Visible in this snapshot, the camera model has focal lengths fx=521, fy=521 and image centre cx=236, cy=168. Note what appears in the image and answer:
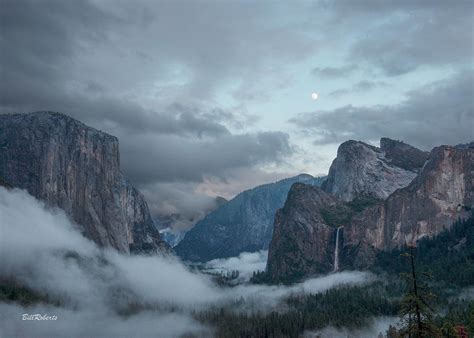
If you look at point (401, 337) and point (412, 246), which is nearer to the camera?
point (412, 246)

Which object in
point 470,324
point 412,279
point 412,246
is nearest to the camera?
point 412,246

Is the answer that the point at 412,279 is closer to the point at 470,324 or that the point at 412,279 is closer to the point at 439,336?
the point at 439,336

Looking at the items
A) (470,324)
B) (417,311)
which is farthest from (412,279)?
(470,324)

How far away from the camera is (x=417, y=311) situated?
173ft

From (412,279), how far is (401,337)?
239 inches

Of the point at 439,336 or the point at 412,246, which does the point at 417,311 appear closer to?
the point at 439,336

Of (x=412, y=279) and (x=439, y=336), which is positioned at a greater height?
(x=412, y=279)

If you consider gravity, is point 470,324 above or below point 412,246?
below

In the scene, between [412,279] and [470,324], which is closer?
[412,279]

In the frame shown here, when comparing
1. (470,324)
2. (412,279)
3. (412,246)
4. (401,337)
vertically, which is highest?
(412,246)

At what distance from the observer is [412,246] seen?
158ft

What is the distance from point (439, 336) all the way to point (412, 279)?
5.82 m

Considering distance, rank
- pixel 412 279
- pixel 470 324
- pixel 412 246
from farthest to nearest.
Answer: pixel 470 324, pixel 412 279, pixel 412 246

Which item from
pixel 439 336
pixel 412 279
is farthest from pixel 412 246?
pixel 439 336
